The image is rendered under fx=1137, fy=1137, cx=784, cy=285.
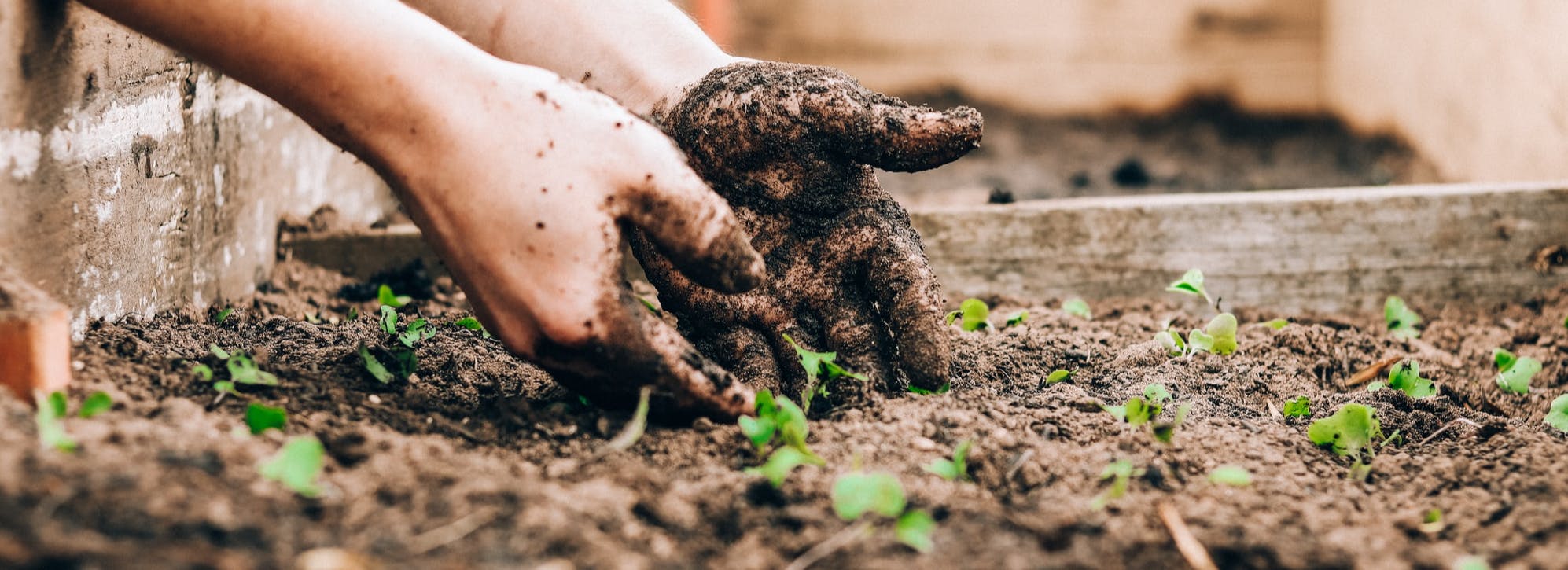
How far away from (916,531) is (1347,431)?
0.68 metres

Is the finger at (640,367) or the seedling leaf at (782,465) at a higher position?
the finger at (640,367)

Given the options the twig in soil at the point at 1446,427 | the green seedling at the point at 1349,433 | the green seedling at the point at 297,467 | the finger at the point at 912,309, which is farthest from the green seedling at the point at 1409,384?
the green seedling at the point at 297,467

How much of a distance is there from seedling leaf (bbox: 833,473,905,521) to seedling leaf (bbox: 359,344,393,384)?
67 centimetres

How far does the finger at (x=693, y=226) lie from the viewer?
127 cm

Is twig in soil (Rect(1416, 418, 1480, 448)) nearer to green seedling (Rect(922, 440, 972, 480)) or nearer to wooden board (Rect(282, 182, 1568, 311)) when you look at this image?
green seedling (Rect(922, 440, 972, 480))

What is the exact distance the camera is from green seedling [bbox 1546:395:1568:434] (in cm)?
148

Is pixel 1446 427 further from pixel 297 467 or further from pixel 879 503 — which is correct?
pixel 297 467

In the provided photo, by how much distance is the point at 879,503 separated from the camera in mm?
1015

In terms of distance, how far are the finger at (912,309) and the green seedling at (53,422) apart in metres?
0.92

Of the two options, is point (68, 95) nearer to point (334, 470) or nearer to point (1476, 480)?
point (334, 470)

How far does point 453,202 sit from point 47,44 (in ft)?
2.01

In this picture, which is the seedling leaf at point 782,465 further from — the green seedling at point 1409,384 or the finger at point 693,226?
the green seedling at point 1409,384

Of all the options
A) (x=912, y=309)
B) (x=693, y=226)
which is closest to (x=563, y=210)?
(x=693, y=226)

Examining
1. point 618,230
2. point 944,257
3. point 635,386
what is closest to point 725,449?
point 635,386
